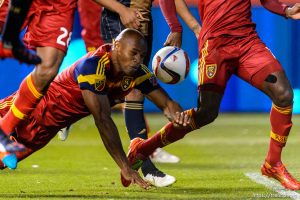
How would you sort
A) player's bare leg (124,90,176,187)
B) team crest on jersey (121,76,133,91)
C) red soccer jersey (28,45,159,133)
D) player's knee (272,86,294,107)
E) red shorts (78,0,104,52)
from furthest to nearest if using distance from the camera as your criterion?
1. red shorts (78,0,104,52)
2. player's bare leg (124,90,176,187)
3. player's knee (272,86,294,107)
4. team crest on jersey (121,76,133,91)
5. red soccer jersey (28,45,159,133)

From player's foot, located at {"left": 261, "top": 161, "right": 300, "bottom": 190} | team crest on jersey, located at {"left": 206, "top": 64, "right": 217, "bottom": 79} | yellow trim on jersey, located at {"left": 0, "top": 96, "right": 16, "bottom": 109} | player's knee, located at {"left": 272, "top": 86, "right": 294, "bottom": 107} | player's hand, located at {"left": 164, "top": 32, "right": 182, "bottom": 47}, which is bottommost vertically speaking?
player's foot, located at {"left": 261, "top": 161, "right": 300, "bottom": 190}

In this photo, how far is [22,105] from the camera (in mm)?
8289

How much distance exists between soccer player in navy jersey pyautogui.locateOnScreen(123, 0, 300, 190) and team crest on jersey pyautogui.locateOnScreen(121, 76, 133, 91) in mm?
524

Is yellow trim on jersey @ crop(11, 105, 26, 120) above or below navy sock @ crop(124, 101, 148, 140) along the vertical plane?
above

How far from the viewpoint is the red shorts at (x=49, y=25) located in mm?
8328

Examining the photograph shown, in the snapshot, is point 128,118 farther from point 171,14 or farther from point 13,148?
point 13,148

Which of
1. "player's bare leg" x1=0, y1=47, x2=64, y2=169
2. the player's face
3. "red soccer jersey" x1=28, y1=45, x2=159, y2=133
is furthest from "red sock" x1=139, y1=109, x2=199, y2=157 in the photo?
"player's bare leg" x1=0, y1=47, x2=64, y2=169

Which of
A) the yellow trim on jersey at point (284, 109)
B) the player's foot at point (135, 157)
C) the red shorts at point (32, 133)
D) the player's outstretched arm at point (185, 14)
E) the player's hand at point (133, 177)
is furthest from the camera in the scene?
the player's outstretched arm at point (185, 14)

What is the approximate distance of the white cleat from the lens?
8836 millimetres

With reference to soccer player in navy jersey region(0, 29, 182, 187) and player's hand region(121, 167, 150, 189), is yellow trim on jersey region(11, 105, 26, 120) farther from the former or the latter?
player's hand region(121, 167, 150, 189)

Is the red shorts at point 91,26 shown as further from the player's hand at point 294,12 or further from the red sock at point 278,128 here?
the red sock at point 278,128

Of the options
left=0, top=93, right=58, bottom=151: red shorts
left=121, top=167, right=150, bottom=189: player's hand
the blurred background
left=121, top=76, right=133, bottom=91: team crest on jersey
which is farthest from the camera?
the blurred background

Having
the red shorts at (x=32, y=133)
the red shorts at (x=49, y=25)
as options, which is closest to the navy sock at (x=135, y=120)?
the red shorts at (x=32, y=133)

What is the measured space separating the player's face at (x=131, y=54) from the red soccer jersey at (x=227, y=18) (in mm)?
915
